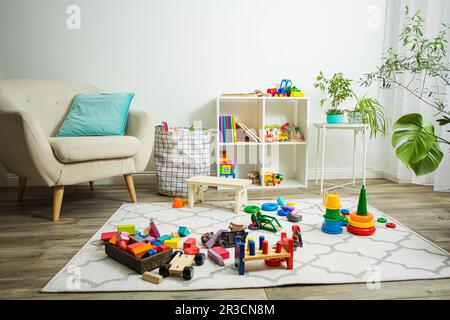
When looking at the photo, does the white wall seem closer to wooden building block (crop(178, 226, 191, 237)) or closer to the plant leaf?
the plant leaf

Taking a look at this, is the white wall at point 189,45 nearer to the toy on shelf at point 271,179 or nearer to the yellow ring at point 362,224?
the toy on shelf at point 271,179

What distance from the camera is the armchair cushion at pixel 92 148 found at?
1.93 metres

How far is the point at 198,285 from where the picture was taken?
4.07 feet

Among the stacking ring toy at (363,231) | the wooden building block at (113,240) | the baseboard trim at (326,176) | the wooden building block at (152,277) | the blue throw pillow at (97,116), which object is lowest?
the baseboard trim at (326,176)

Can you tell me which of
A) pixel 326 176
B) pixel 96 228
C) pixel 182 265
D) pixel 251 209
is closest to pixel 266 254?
pixel 182 265

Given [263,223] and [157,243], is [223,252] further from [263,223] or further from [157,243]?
[263,223]

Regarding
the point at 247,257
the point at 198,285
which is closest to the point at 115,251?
the point at 198,285

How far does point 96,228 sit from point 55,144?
522 mm

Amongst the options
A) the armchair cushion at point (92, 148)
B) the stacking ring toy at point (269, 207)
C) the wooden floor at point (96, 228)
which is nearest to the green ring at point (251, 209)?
the stacking ring toy at point (269, 207)

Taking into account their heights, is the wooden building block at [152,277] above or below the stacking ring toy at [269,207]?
above

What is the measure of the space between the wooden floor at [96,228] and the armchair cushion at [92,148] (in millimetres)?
360

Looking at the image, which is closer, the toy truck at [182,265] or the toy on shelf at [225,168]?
the toy truck at [182,265]

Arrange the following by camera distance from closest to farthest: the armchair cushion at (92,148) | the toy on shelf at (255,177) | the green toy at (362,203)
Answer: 1. the green toy at (362,203)
2. the armchair cushion at (92,148)
3. the toy on shelf at (255,177)
